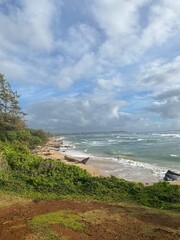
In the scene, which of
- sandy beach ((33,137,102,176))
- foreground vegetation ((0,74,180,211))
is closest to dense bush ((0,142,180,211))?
foreground vegetation ((0,74,180,211))

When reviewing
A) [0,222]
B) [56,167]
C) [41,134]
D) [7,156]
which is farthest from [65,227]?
[41,134]

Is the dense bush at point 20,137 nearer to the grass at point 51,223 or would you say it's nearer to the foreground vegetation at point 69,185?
the foreground vegetation at point 69,185

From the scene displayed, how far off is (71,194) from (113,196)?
1.71 meters

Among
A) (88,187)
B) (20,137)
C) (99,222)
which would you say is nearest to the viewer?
(99,222)

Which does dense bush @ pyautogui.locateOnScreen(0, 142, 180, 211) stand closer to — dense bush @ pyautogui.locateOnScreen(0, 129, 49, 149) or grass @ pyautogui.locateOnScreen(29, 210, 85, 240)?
grass @ pyautogui.locateOnScreen(29, 210, 85, 240)

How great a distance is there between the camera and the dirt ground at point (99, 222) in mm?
6992

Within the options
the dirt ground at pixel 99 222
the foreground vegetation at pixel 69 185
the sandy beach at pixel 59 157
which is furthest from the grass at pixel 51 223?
the sandy beach at pixel 59 157

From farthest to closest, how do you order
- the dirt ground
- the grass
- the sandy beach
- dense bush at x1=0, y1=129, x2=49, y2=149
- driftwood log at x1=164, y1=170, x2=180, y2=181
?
the sandy beach < dense bush at x1=0, y1=129, x2=49, y2=149 < driftwood log at x1=164, y1=170, x2=180, y2=181 < the dirt ground < the grass

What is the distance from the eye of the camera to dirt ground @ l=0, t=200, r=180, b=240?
6992 mm

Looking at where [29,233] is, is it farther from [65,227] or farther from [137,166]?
[137,166]

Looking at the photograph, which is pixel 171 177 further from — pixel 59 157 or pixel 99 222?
pixel 59 157

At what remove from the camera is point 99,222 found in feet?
26.1

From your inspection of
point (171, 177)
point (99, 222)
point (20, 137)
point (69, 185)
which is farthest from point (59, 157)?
point (99, 222)

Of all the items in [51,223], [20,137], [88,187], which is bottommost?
[51,223]
